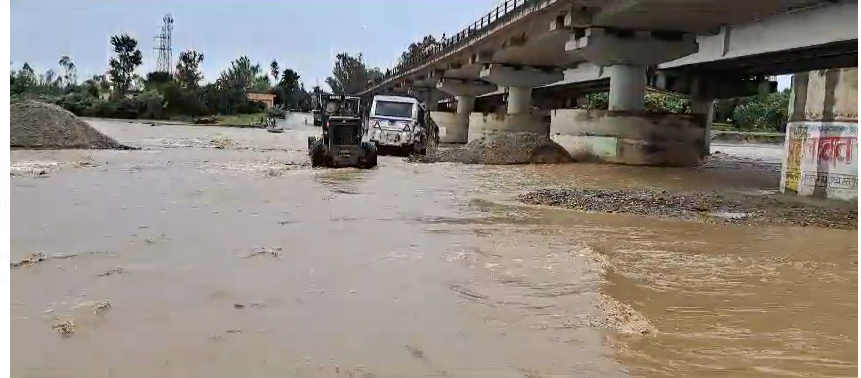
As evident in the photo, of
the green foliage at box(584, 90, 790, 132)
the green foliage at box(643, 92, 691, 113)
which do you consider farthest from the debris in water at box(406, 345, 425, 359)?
the green foliage at box(584, 90, 790, 132)

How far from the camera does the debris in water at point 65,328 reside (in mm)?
4820

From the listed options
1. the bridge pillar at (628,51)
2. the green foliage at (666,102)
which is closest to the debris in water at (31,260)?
the bridge pillar at (628,51)

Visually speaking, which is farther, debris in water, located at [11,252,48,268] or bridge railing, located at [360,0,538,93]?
bridge railing, located at [360,0,538,93]

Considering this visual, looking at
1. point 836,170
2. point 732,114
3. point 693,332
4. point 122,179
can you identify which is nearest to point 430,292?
point 693,332

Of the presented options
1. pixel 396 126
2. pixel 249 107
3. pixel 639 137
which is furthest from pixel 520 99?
pixel 249 107

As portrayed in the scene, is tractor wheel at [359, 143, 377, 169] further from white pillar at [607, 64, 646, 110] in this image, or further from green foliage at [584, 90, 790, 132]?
green foliage at [584, 90, 790, 132]

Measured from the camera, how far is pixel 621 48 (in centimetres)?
2430

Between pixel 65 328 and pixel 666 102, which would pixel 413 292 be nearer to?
pixel 65 328

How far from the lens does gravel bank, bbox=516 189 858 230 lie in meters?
11.4

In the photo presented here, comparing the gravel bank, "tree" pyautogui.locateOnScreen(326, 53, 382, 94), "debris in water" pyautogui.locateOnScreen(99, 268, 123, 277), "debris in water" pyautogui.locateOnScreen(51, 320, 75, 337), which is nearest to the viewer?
"debris in water" pyautogui.locateOnScreen(51, 320, 75, 337)

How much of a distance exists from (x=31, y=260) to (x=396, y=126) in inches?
793

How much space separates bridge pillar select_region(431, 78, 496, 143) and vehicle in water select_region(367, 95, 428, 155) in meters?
22.6

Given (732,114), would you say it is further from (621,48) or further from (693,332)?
(693,332)

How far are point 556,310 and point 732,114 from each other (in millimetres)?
83178
